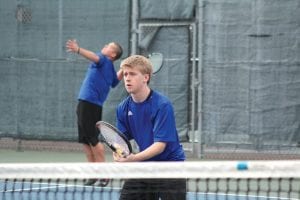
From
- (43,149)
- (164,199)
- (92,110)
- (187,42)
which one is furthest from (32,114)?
(164,199)

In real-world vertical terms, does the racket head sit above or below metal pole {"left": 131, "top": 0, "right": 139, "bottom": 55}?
below

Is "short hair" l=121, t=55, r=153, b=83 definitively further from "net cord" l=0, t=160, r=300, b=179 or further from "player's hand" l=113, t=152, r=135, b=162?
"net cord" l=0, t=160, r=300, b=179

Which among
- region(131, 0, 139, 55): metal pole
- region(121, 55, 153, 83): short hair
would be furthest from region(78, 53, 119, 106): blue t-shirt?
region(121, 55, 153, 83): short hair

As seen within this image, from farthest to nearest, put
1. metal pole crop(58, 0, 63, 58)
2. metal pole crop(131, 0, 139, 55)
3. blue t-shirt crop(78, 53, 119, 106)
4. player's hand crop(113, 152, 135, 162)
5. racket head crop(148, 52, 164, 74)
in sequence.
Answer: metal pole crop(58, 0, 63, 58), metal pole crop(131, 0, 139, 55), racket head crop(148, 52, 164, 74), blue t-shirt crop(78, 53, 119, 106), player's hand crop(113, 152, 135, 162)

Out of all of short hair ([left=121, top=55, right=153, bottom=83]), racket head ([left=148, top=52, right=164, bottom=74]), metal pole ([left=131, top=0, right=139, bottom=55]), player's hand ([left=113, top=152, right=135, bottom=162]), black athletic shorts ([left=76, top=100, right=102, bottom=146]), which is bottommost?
black athletic shorts ([left=76, top=100, right=102, bottom=146])

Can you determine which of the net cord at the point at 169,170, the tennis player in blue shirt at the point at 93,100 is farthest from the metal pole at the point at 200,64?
the net cord at the point at 169,170

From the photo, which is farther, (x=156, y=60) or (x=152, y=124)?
(x=156, y=60)

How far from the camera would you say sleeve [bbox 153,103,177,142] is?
384 centimetres

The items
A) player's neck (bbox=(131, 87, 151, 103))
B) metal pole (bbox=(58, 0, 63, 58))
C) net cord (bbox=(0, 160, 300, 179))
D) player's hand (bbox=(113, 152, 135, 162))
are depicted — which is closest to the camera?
net cord (bbox=(0, 160, 300, 179))

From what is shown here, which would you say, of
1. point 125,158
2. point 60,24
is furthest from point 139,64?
point 60,24

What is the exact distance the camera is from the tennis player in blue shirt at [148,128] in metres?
3.85

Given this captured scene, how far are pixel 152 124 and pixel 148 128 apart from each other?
48 mm

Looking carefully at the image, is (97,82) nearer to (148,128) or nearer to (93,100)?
(93,100)

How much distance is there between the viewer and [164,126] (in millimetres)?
3848
